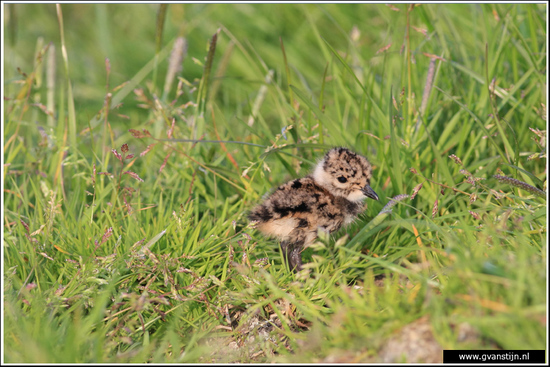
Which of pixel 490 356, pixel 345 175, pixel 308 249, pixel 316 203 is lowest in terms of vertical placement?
pixel 308 249

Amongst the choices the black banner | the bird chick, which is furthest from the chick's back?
the black banner

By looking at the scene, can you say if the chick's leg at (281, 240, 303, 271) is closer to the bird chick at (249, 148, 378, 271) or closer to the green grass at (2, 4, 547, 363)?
the bird chick at (249, 148, 378, 271)

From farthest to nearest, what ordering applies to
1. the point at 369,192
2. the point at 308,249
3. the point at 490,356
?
the point at 308,249 < the point at 369,192 < the point at 490,356

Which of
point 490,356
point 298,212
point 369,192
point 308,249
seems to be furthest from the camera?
point 308,249

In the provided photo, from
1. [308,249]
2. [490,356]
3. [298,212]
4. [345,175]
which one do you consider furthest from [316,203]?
[490,356]

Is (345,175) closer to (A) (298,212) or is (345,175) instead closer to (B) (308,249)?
(A) (298,212)

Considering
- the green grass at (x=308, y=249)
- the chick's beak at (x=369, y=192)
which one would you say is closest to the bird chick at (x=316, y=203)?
the chick's beak at (x=369, y=192)

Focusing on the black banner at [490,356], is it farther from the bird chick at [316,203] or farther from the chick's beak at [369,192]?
the chick's beak at [369,192]
